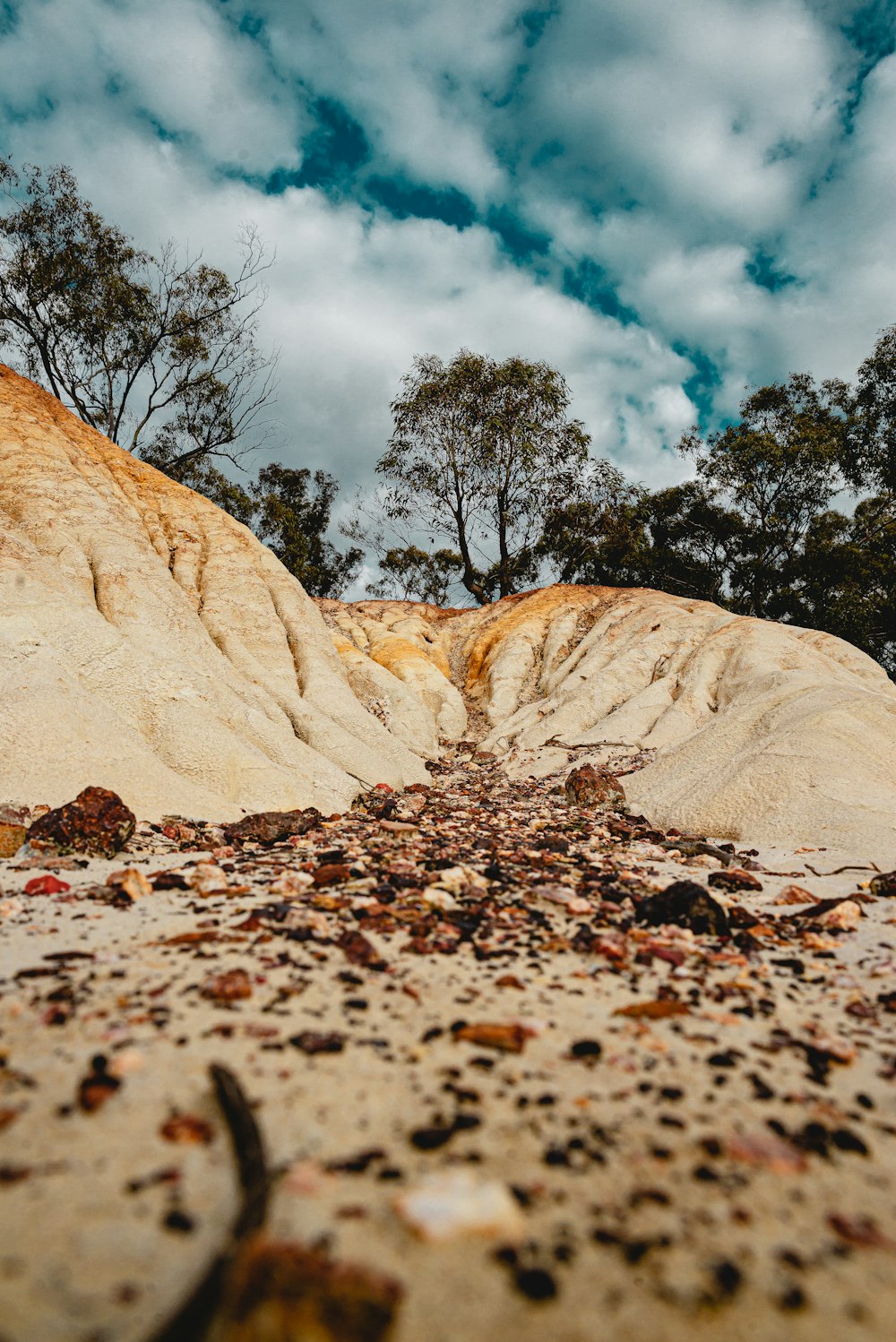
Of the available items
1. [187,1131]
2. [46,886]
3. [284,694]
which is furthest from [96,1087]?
[284,694]

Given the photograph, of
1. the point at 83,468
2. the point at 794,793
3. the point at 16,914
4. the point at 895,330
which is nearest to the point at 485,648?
the point at 83,468

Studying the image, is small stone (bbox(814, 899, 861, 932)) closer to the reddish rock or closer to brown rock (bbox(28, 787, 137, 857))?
the reddish rock

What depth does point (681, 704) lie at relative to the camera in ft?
48.9

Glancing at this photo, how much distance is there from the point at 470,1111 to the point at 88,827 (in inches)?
173

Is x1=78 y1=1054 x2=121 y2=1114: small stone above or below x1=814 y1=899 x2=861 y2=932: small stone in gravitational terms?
below

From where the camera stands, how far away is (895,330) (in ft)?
90.9

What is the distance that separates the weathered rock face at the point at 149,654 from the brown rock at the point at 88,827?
104 centimetres

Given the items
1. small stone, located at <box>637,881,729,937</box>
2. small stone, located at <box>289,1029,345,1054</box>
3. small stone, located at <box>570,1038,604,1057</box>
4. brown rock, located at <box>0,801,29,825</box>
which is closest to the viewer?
small stone, located at <box>289,1029,345,1054</box>

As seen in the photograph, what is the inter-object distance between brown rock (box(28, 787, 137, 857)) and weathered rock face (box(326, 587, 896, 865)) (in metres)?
6.46

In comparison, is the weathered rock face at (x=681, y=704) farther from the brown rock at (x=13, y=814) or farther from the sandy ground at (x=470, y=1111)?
the brown rock at (x=13, y=814)

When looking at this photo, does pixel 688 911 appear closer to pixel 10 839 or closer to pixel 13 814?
pixel 10 839

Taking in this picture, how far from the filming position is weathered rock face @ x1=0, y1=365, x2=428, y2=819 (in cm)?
682

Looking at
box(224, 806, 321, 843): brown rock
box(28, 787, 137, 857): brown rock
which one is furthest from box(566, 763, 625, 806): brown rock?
box(28, 787, 137, 857): brown rock

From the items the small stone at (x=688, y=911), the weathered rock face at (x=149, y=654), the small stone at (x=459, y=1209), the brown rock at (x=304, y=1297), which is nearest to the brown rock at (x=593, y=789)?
the weathered rock face at (x=149, y=654)
